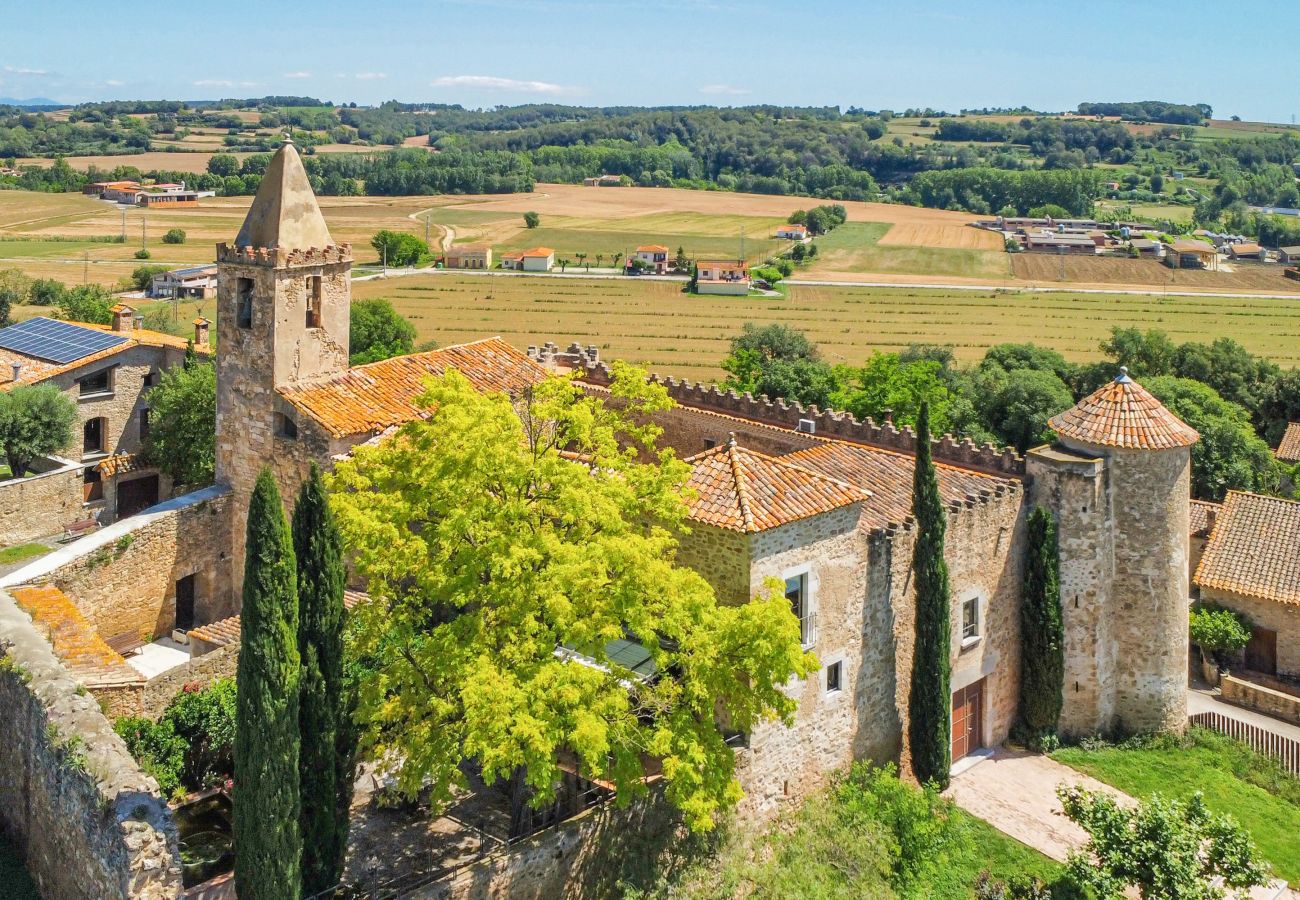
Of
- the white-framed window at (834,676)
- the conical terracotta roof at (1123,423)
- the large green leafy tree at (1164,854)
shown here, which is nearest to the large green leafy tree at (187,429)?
the white-framed window at (834,676)

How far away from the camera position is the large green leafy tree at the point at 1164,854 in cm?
2191

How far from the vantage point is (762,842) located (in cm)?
2341

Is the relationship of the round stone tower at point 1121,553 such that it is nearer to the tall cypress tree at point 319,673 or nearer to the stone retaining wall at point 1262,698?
the stone retaining wall at point 1262,698

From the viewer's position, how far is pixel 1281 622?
35.2 m

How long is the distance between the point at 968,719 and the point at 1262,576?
500 inches

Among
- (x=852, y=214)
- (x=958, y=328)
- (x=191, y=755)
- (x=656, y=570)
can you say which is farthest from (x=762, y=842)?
(x=852, y=214)

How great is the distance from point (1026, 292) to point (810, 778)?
109401mm

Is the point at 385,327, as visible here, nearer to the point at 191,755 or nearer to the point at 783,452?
the point at 783,452

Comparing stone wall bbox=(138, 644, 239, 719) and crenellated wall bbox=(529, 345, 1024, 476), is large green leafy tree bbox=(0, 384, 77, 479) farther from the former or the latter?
stone wall bbox=(138, 644, 239, 719)

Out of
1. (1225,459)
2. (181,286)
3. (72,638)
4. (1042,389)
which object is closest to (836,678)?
(72,638)

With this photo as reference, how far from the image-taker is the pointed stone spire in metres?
→ 31.4

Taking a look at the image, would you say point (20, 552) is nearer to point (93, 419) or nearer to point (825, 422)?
point (93, 419)

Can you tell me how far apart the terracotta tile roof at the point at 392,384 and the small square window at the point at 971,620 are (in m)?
12.6

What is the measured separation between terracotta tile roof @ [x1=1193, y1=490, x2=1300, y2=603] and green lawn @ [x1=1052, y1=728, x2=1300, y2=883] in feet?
21.2
